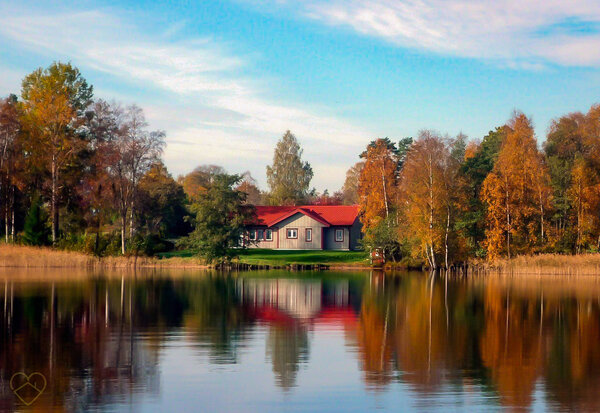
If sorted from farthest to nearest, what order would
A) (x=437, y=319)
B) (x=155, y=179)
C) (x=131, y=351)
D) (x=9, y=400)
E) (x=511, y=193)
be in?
(x=155, y=179) < (x=511, y=193) < (x=437, y=319) < (x=131, y=351) < (x=9, y=400)

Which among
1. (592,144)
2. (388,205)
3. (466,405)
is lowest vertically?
(466,405)

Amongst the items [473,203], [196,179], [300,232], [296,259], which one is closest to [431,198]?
[473,203]

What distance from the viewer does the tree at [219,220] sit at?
68125mm

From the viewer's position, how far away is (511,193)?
6844cm

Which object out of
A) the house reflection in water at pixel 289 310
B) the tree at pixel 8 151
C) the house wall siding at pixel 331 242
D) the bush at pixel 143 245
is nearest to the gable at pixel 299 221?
the house wall siding at pixel 331 242

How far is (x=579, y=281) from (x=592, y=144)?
2117 cm

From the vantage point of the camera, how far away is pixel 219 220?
68938mm

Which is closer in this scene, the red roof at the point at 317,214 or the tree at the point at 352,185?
the red roof at the point at 317,214

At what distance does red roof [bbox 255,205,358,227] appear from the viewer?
8838 centimetres

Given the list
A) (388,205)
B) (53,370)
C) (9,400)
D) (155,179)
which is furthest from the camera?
(155,179)

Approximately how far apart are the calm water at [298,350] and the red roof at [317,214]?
151 feet

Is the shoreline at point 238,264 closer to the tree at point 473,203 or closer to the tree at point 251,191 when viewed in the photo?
the tree at point 473,203

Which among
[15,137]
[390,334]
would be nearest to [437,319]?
[390,334]

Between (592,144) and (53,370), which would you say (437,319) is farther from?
(592,144)
